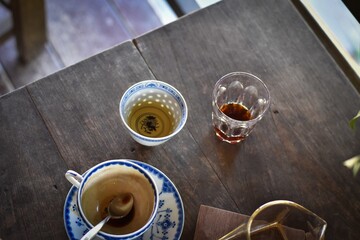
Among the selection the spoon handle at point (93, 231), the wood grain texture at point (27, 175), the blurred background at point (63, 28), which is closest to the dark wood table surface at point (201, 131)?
the wood grain texture at point (27, 175)

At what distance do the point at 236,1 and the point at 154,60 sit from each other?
24 cm

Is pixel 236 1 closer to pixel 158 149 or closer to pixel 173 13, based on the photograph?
pixel 158 149

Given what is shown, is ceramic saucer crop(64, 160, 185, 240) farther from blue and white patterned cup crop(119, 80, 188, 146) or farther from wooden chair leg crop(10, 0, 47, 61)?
wooden chair leg crop(10, 0, 47, 61)

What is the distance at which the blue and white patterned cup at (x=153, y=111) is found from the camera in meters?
0.83

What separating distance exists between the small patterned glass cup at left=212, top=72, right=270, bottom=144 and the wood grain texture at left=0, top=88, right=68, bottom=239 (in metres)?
0.30

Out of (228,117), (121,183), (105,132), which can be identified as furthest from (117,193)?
(228,117)

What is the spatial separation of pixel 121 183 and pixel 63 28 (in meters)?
1.10

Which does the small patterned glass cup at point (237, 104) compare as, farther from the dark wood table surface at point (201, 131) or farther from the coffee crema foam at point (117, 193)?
the coffee crema foam at point (117, 193)

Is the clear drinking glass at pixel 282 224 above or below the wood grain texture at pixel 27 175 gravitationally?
below

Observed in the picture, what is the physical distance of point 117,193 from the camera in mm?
808

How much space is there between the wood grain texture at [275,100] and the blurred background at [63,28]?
1.76ft

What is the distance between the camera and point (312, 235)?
771 millimetres

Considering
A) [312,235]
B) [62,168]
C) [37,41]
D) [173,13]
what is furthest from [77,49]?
[312,235]

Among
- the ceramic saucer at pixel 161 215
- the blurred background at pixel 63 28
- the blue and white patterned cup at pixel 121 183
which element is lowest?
the blurred background at pixel 63 28
